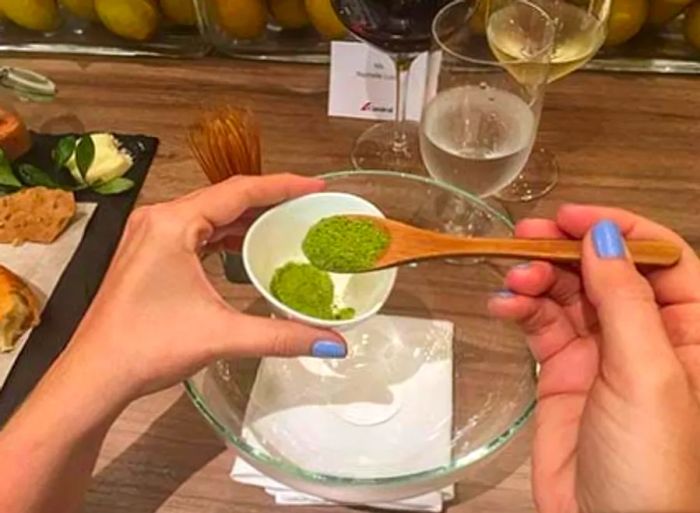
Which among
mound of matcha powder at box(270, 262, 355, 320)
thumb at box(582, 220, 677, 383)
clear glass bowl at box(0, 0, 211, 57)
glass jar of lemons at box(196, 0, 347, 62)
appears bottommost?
clear glass bowl at box(0, 0, 211, 57)

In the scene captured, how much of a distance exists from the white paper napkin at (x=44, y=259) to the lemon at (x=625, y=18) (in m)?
0.56

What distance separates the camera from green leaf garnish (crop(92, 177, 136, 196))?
97 cm

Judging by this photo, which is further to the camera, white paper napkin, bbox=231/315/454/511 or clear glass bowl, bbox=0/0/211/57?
clear glass bowl, bbox=0/0/211/57

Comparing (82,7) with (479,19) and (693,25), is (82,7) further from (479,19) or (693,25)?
(693,25)

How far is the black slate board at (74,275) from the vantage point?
2.68 feet

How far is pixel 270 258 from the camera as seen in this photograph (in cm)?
77

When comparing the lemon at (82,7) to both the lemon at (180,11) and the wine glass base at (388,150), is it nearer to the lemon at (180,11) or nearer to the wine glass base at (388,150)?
the lemon at (180,11)

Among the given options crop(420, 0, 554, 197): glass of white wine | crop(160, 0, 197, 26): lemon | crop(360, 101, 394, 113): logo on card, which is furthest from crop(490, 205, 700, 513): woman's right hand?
crop(160, 0, 197, 26): lemon

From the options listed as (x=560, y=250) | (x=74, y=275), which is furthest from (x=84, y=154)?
(x=560, y=250)

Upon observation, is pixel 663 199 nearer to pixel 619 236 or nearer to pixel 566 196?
pixel 566 196

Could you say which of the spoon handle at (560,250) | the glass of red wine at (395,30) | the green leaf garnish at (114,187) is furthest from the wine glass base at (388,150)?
the spoon handle at (560,250)

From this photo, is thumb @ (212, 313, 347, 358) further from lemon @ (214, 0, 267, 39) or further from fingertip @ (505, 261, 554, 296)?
lemon @ (214, 0, 267, 39)

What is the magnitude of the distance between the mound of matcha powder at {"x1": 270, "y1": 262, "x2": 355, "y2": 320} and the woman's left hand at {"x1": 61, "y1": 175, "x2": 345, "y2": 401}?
0.20 ft

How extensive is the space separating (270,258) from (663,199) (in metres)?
0.41
